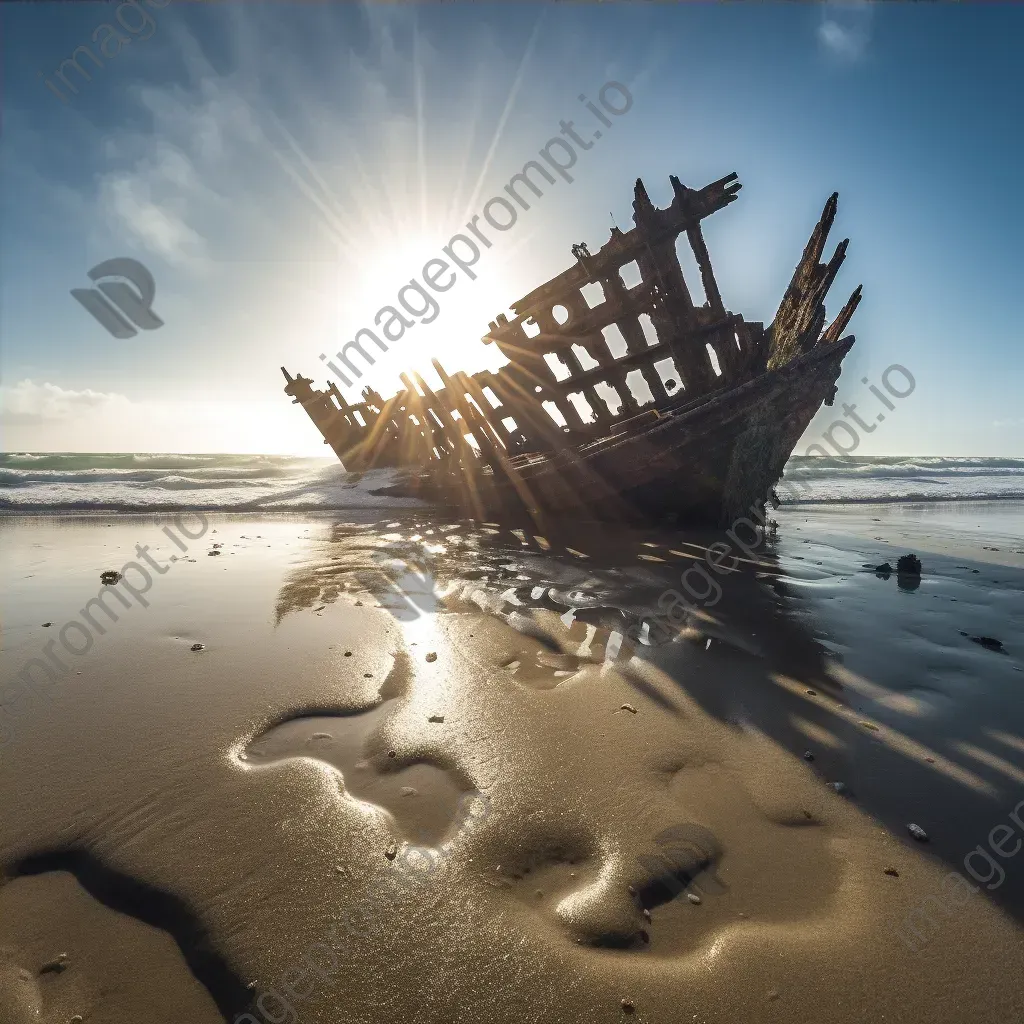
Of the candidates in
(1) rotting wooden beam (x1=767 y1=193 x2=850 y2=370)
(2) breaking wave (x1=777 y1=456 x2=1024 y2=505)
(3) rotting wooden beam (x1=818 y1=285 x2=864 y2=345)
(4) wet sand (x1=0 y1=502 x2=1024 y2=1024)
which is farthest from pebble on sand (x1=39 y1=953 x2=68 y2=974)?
(2) breaking wave (x1=777 y1=456 x2=1024 y2=505)

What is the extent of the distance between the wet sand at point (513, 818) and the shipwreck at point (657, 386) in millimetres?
3690

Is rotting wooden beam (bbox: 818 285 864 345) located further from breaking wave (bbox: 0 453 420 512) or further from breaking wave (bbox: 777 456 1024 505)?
breaking wave (bbox: 0 453 420 512)

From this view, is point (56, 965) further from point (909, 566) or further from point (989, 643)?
point (909, 566)

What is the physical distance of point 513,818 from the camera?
178 cm

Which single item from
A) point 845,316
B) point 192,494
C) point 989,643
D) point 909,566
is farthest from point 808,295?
point 192,494

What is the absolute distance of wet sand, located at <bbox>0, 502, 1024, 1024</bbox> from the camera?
1242 mm

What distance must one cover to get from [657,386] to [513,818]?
8049mm

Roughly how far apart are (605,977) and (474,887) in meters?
0.41

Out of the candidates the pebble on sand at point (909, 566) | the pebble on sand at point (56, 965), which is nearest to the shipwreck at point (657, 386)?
the pebble on sand at point (909, 566)

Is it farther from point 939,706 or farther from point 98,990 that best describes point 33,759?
point 939,706

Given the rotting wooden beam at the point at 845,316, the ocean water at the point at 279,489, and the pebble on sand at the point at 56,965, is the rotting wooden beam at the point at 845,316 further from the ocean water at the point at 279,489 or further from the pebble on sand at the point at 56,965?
the pebble on sand at the point at 56,965

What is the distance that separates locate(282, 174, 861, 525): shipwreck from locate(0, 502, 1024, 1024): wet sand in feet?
12.1

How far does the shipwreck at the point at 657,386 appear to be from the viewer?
7.27m

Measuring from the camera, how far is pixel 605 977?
1246 millimetres
